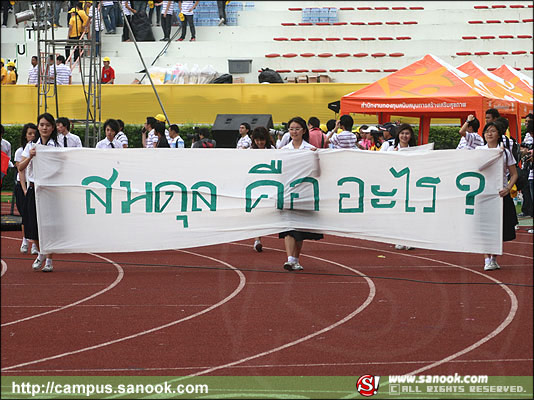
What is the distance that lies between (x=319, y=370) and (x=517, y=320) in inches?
92.2

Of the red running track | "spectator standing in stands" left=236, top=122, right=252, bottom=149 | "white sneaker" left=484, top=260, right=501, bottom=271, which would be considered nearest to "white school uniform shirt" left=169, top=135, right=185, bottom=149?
"spectator standing in stands" left=236, top=122, right=252, bottom=149

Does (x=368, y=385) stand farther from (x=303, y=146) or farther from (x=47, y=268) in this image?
(x=47, y=268)

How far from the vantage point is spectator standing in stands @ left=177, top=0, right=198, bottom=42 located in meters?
30.7

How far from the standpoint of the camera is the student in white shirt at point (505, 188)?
404 inches

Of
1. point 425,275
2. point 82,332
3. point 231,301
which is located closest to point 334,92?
point 425,275

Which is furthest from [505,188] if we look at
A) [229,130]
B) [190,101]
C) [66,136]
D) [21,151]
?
[190,101]

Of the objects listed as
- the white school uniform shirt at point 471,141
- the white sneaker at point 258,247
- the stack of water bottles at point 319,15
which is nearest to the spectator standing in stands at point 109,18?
the stack of water bottles at point 319,15

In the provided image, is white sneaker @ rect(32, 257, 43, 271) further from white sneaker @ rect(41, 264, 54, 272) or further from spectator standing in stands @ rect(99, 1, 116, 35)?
spectator standing in stands @ rect(99, 1, 116, 35)

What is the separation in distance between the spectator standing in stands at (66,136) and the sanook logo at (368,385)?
677cm

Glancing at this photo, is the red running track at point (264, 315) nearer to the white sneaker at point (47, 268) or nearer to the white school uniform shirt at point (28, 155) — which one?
the white sneaker at point (47, 268)

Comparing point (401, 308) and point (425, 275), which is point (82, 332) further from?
point (425, 275)

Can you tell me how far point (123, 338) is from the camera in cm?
718

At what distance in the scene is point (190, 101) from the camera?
1017 inches

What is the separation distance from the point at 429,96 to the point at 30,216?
32.6 ft
